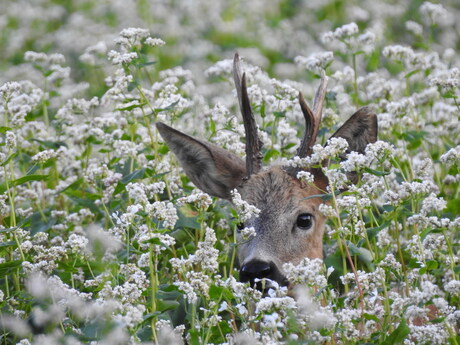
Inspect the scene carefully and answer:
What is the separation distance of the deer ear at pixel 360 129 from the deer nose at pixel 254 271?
1195 mm

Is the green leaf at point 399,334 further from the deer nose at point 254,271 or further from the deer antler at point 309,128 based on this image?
the deer antler at point 309,128

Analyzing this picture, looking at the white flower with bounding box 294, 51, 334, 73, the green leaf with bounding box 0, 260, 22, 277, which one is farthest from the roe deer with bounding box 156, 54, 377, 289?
the green leaf with bounding box 0, 260, 22, 277

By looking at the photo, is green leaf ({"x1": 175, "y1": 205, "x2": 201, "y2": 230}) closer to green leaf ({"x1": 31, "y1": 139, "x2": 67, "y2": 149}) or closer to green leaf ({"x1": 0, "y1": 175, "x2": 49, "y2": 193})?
green leaf ({"x1": 0, "y1": 175, "x2": 49, "y2": 193})

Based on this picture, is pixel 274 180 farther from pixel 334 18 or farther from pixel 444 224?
pixel 334 18

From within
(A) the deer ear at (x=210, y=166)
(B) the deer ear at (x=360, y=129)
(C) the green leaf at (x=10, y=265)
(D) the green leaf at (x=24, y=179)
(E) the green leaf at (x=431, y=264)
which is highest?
(B) the deer ear at (x=360, y=129)

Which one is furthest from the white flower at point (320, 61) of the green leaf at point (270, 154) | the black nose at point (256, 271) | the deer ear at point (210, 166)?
the black nose at point (256, 271)

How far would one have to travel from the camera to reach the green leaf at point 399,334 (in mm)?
4141

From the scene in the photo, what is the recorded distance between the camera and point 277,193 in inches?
238

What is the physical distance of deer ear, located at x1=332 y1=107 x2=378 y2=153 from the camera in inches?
239

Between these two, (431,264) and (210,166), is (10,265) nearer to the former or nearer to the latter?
(210,166)

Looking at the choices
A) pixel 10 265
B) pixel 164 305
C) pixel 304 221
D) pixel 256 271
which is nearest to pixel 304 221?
pixel 304 221

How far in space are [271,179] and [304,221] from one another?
36cm

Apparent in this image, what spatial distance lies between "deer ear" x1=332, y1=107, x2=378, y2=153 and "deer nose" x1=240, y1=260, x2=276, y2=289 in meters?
1.20

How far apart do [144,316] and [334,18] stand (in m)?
10.1
